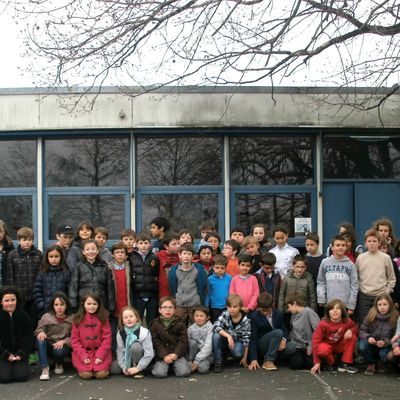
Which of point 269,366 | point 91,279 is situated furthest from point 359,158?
point 91,279

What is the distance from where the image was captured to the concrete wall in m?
11.1

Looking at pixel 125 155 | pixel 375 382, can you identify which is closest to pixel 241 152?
pixel 125 155

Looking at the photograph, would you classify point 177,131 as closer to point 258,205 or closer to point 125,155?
point 125,155

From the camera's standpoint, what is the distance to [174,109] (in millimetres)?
11148

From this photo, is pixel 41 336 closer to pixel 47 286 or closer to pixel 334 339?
pixel 47 286

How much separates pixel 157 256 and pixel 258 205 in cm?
393

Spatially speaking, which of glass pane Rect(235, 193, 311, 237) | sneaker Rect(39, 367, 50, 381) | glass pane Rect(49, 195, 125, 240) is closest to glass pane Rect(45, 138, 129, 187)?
glass pane Rect(49, 195, 125, 240)

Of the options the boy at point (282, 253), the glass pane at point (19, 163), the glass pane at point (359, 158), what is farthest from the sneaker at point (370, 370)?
the glass pane at point (19, 163)

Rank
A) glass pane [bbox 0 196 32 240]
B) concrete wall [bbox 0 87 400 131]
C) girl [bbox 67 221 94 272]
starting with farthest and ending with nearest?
glass pane [bbox 0 196 32 240], concrete wall [bbox 0 87 400 131], girl [bbox 67 221 94 272]

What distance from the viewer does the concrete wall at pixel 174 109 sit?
1111 cm

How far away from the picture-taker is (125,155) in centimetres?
1165

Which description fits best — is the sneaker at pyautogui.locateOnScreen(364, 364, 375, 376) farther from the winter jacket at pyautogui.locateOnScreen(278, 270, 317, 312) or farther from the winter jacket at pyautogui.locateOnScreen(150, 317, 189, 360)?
the winter jacket at pyautogui.locateOnScreen(150, 317, 189, 360)

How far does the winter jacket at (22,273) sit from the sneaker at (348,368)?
3.90 metres

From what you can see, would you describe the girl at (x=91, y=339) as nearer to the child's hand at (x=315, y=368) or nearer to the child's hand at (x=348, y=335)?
the child's hand at (x=315, y=368)
